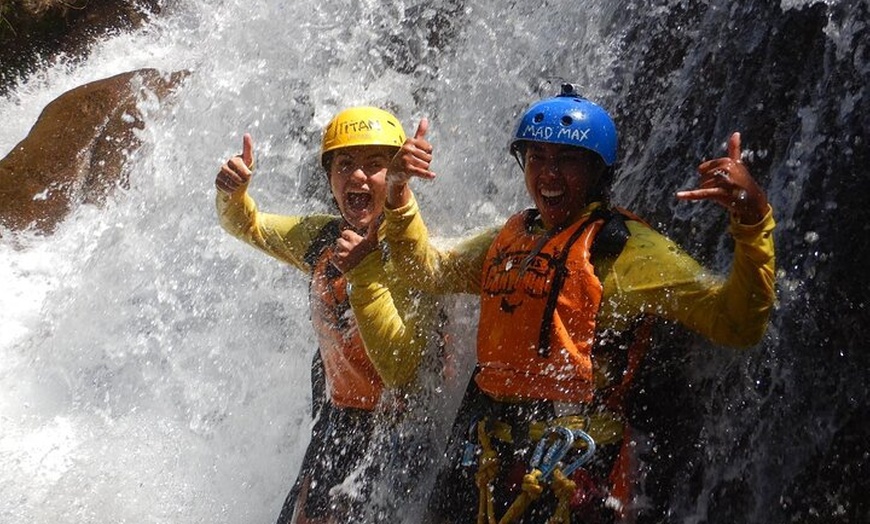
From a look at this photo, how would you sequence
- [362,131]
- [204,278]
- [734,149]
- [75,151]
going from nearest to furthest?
1. [734,149]
2. [362,131]
3. [204,278]
4. [75,151]

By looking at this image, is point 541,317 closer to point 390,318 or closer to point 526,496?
point 526,496

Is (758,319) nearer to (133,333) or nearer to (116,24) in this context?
(133,333)

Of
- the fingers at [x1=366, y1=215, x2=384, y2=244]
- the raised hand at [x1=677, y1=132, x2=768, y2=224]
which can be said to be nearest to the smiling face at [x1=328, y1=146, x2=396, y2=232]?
the fingers at [x1=366, y1=215, x2=384, y2=244]

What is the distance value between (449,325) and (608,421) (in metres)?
1.06

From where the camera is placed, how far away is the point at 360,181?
4055 mm

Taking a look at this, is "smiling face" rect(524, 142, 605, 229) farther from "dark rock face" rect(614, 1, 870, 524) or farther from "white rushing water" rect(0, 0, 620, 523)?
"white rushing water" rect(0, 0, 620, 523)

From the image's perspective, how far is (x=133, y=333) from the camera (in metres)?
6.76

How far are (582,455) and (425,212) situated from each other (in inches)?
102

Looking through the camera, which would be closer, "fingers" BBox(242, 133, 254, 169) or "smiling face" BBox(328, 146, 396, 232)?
"smiling face" BBox(328, 146, 396, 232)

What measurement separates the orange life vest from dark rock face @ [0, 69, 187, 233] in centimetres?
482

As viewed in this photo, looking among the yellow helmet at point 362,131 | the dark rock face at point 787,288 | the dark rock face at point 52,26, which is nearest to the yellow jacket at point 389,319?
the yellow helmet at point 362,131

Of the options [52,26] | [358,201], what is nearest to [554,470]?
[358,201]

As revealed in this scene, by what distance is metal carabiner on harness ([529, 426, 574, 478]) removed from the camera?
3.14m

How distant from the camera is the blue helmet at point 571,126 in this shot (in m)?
3.33
